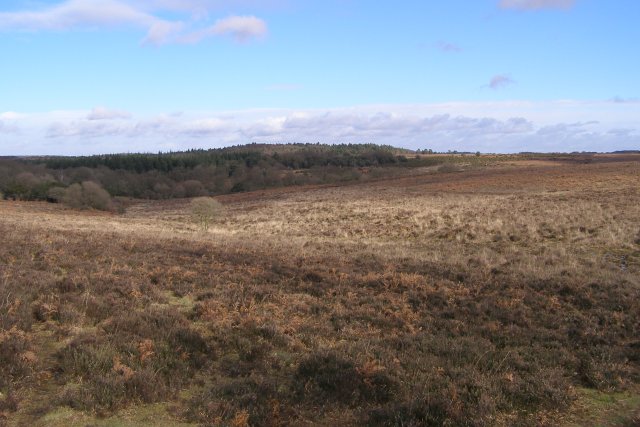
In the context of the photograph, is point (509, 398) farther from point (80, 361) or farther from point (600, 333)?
point (80, 361)

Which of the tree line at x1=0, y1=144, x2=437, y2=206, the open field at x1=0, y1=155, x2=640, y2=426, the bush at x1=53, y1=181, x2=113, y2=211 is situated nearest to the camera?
the open field at x1=0, y1=155, x2=640, y2=426

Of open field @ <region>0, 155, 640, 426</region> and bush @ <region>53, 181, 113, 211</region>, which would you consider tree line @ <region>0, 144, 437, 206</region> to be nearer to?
bush @ <region>53, 181, 113, 211</region>

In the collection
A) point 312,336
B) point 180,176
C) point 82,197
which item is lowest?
point 82,197

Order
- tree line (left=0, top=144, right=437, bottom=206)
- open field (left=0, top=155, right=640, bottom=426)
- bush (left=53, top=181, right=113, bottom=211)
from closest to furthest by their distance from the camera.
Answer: open field (left=0, top=155, right=640, bottom=426) → bush (left=53, top=181, right=113, bottom=211) → tree line (left=0, top=144, right=437, bottom=206)

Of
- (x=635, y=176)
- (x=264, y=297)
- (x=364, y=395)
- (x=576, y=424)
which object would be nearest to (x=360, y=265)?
(x=264, y=297)

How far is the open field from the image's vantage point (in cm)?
570

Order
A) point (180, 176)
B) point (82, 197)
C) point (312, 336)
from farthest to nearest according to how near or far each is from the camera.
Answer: point (180, 176) → point (82, 197) → point (312, 336)

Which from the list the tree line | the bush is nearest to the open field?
the bush

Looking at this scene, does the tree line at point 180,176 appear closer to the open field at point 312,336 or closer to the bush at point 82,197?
the bush at point 82,197

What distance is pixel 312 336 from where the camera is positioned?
26.1ft

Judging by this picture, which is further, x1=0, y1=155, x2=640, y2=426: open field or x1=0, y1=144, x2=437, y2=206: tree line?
x1=0, y1=144, x2=437, y2=206: tree line

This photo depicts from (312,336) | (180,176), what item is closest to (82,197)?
(180,176)

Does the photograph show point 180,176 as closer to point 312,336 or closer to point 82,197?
point 82,197

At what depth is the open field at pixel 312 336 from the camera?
5699 mm
